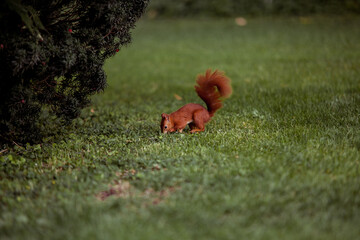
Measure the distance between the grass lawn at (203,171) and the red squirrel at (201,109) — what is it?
0.17m

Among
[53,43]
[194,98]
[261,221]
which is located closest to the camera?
[261,221]

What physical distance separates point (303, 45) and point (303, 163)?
8.94 meters

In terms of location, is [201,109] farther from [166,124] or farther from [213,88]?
[166,124]

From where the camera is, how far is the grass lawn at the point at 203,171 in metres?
2.80

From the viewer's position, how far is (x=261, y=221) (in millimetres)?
2822

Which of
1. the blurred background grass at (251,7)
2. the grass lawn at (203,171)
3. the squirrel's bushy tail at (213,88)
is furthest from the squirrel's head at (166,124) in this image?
the blurred background grass at (251,7)

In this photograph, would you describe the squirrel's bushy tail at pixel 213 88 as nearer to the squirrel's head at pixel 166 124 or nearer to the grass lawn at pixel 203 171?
the grass lawn at pixel 203 171

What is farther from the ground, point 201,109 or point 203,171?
point 201,109

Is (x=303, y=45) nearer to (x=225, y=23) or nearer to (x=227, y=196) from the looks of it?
(x=225, y=23)

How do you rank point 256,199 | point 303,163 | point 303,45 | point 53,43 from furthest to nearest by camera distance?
point 303,45, point 53,43, point 303,163, point 256,199

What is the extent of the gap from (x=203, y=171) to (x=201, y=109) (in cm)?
137

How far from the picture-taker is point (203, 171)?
368 cm

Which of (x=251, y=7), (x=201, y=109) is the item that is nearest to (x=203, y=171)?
(x=201, y=109)

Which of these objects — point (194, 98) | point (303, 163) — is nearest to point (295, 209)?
point (303, 163)
